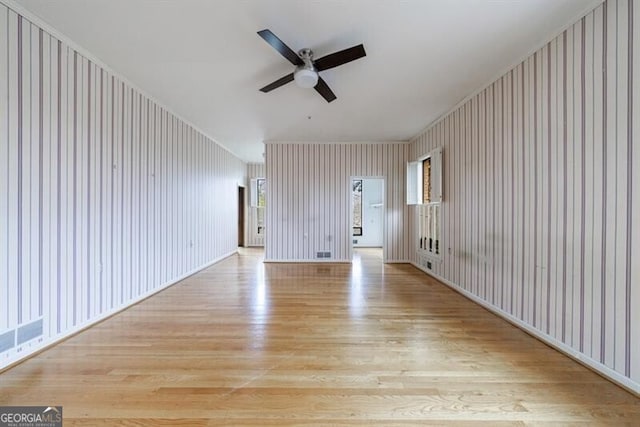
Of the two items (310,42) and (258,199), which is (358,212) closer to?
(258,199)

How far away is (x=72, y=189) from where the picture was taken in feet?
8.28

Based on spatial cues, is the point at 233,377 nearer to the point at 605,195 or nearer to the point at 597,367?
the point at 597,367

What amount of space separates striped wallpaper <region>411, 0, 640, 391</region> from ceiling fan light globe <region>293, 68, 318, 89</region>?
204 centimetres

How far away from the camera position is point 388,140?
603cm

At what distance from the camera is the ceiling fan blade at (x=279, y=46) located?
2.07 meters

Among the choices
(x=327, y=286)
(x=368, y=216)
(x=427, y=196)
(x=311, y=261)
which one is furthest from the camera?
(x=368, y=216)

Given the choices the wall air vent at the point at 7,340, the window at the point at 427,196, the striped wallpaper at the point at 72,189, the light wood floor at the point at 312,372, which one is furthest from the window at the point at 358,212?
the wall air vent at the point at 7,340

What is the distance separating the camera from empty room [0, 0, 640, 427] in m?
1.73

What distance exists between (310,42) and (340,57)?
33cm

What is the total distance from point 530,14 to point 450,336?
273 cm

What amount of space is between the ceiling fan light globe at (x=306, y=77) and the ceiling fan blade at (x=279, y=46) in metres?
0.08

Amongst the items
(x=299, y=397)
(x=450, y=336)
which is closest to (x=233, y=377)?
(x=299, y=397)

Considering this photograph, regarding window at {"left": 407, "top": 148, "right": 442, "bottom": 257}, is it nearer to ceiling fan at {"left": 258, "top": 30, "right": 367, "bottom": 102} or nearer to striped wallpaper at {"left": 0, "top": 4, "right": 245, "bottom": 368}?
ceiling fan at {"left": 258, "top": 30, "right": 367, "bottom": 102}

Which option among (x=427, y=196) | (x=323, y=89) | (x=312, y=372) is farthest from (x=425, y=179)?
(x=312, y=372)
